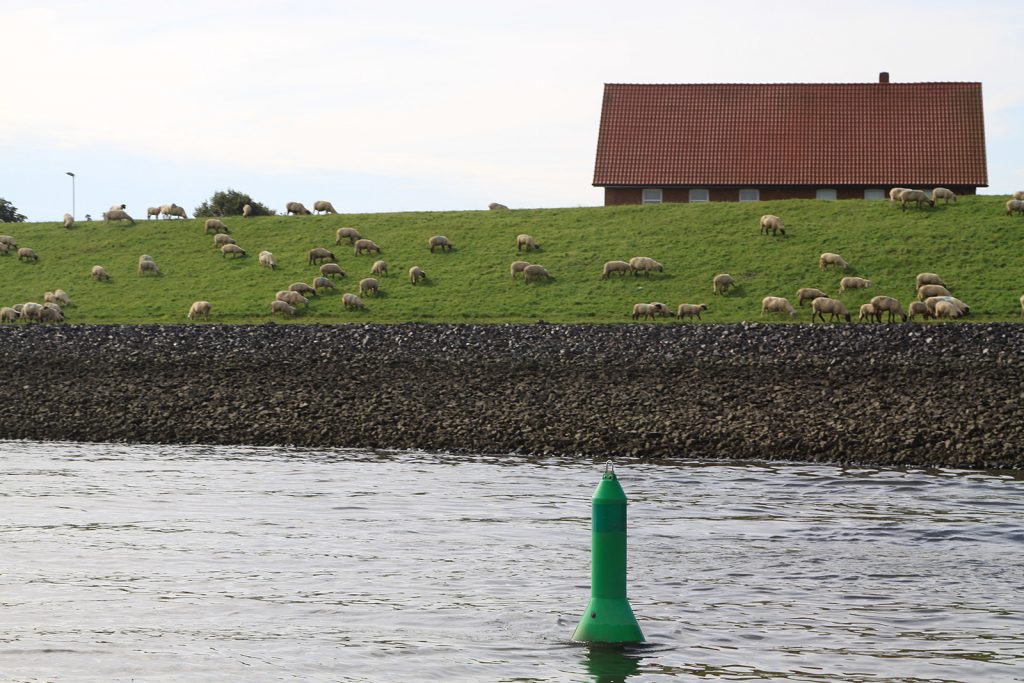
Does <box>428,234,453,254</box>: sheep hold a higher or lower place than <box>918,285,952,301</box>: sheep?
higher

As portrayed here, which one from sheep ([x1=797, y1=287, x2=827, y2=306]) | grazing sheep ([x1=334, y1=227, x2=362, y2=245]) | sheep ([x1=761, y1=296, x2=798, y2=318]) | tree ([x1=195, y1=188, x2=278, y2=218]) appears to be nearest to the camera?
sheep ([x1=761, y1=296, x2=798, y2=318])

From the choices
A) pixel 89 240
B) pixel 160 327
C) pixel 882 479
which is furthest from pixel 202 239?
pixel 882 479

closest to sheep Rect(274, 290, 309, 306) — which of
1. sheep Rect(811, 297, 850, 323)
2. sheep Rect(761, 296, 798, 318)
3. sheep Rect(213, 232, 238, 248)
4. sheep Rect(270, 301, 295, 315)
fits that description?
sheep Rect(270, 301, 295, 315)

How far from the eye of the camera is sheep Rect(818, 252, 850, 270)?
54188 millimetres

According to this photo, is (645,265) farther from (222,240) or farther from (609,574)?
(609,574)

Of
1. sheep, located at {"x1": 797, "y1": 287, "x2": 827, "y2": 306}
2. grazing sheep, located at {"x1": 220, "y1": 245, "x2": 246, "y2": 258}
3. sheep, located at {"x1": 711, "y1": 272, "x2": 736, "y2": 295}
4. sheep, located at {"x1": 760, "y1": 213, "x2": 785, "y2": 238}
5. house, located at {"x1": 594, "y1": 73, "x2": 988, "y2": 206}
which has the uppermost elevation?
house, located at {"x1": 594, "y1": 73, "x2": 988, "y2": 206}

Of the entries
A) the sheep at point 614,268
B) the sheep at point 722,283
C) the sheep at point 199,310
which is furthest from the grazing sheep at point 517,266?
the sheep at point 199,310

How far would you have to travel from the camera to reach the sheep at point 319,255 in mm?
60406

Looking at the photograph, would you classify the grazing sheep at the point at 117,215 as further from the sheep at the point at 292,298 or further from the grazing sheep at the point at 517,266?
the grazing sheep at the point at 517,266

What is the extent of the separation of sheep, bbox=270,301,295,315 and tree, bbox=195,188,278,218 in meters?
38.2

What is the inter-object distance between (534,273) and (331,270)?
8469 millimetres

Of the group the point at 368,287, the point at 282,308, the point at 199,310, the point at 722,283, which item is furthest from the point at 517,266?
the point at 199,310

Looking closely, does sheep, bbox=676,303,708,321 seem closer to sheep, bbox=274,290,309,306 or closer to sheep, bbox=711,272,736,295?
sheep, bbox=711,272,736,295

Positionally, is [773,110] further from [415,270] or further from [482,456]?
[482,456]
